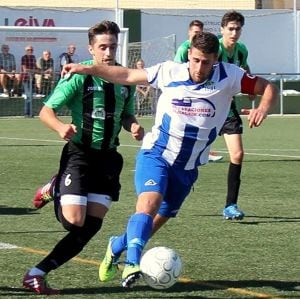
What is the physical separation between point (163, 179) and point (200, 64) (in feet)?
2.59

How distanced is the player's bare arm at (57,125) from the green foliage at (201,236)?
1.02 metres

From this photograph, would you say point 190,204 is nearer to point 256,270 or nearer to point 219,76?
point 256,270

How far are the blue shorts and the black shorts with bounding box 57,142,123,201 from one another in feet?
0.76

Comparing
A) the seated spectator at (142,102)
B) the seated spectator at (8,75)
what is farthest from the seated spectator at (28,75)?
the seated spectator at (142,102)

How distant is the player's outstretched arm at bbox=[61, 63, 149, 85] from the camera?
7051 mm

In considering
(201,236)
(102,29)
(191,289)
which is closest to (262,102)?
(102,29)

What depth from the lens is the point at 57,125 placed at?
7133mm

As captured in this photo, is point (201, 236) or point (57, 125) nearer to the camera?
point (57, 125)

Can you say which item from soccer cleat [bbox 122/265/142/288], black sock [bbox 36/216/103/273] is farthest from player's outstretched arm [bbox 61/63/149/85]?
soccer cleat [bbox 122/265/142/288]

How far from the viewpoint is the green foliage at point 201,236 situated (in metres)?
7.34

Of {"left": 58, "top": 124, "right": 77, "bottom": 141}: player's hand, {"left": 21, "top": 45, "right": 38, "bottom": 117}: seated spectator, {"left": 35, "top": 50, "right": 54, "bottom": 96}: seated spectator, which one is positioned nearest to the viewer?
{"left": 58, "top": 124, "right": 77, "bottom": 141}: player's hand

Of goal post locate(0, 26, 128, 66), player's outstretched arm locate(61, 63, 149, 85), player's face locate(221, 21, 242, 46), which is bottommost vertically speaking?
player's outstretched arm locate(61, 63, 149, 85)

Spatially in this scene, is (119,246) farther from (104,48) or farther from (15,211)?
(15,211)

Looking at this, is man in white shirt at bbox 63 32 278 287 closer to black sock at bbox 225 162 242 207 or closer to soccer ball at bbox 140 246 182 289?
soccer ball at bbox 140 246 182 289
